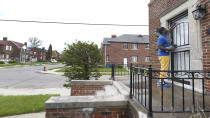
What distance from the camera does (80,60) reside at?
5.64 meters

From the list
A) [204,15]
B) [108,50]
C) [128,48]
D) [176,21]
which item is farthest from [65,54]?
[128,48]

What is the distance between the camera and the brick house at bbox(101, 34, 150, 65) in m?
26.9

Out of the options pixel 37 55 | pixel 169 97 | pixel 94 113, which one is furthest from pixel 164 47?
pixel 37 55

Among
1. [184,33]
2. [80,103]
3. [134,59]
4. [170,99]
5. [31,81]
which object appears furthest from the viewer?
[134,59]

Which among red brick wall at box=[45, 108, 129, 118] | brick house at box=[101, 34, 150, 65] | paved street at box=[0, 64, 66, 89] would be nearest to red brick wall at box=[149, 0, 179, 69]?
red brick wall at box=[45, 108, 129, 118]

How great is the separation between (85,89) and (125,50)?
936 inches

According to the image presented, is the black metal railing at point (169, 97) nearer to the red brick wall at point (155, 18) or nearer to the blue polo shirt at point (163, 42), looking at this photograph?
the blue polo shirt at point (163, 42)

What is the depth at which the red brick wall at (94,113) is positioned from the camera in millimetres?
2137

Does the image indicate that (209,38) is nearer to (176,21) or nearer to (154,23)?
(176,21)

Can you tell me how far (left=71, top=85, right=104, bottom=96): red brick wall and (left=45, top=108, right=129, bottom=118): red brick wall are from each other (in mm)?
2239

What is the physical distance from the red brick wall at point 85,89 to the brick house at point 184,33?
2.74m

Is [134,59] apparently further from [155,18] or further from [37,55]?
[37,55]

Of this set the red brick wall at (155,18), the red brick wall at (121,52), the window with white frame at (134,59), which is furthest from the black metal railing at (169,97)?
the window with white frame at (134,59)

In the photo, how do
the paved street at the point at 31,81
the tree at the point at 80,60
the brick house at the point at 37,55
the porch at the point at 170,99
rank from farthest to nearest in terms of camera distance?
the brick house at the point at 37,55 < the paved street at the point at 31,81 < the tree at the point at 80,60 < the porch at the point at 170,99
